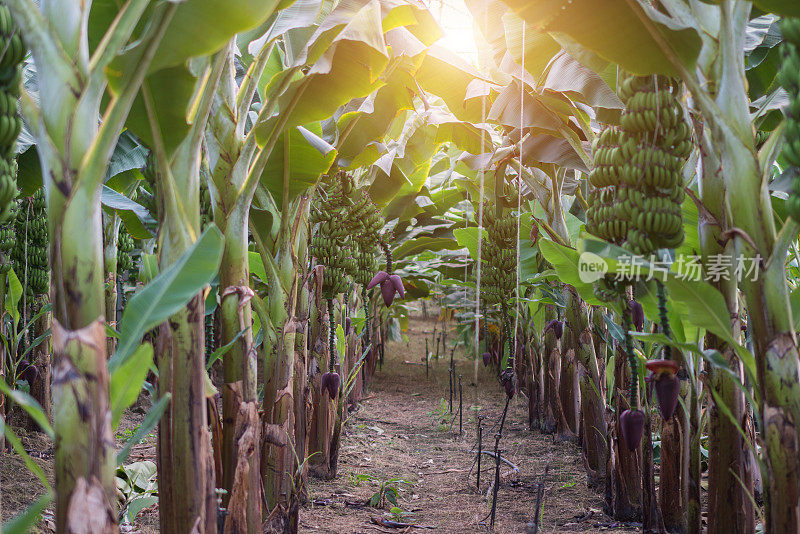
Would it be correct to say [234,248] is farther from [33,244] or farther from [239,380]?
[33,244]

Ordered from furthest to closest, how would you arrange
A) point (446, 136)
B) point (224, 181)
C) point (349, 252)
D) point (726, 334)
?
point (446, 136) → point (349, 252) → point (224, 181) → point (726, 334)

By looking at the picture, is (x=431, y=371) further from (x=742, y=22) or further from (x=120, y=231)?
(x=742, y=22)

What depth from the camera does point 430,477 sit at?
423cm

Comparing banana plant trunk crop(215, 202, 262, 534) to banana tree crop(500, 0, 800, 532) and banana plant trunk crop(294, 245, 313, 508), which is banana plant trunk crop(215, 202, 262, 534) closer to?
banana plant trunk crop(294, 245, 313, 508)

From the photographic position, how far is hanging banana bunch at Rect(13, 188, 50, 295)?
3881mm

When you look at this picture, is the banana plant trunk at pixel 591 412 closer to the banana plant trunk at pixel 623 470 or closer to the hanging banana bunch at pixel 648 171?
the banana plant trunk at pixel 623 470

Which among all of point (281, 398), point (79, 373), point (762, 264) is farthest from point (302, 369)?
point (762, 264)

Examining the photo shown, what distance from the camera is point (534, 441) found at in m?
5.20

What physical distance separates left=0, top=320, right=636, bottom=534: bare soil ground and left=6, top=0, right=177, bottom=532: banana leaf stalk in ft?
3.75

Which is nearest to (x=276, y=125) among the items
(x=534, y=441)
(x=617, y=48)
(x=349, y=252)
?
(x=617, y=48)

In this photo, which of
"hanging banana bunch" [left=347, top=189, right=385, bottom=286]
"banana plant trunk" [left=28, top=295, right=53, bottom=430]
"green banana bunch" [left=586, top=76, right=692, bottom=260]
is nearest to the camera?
"green banana bunch" [left=586, top=76, right=692, bottom=260]

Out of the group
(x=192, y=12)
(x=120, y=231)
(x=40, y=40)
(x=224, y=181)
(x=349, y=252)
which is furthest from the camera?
(x=120, y=231)

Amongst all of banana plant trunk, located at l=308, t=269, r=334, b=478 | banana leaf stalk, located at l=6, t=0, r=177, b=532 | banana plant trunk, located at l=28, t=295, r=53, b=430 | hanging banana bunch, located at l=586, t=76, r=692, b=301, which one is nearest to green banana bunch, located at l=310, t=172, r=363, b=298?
banana plant trunk, located at l=308, t=269, r=334, b=478

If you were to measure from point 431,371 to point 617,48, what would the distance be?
863cm
